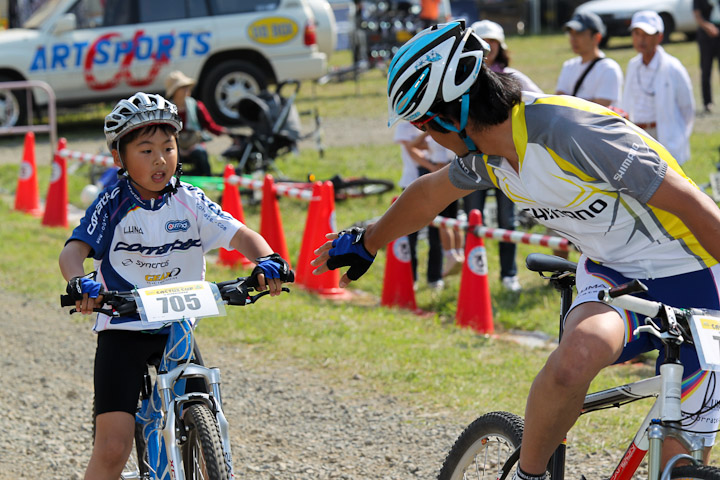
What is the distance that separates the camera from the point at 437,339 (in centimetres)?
721

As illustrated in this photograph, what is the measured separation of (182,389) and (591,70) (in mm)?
5662

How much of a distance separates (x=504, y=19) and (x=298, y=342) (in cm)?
2391

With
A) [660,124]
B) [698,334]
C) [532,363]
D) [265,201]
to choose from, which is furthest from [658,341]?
[265,201]

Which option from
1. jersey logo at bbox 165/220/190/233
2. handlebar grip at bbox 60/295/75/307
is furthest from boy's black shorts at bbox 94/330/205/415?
handlebar grip at bbox 60/295/75/307

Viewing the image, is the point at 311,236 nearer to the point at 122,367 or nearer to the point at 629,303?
the point at 122,367

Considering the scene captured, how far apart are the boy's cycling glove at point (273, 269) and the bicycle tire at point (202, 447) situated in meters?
0.53

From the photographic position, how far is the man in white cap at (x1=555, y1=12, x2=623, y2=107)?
8.40 metres

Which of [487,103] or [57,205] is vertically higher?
[487,103]

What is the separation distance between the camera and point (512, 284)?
27.9ft

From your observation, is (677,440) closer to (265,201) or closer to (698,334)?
(698,334)

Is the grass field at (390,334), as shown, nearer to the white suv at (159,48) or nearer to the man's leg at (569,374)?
the man's leg at (569,374)

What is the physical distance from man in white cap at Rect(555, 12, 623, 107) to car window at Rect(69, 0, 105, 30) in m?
9.71

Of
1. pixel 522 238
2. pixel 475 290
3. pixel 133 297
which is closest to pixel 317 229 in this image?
pixel 475 290

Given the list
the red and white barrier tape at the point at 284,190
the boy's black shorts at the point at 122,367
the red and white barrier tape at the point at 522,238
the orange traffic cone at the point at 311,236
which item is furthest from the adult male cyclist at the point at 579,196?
the red and white barrier tape at the point at 284,190
